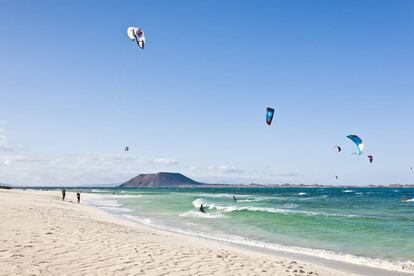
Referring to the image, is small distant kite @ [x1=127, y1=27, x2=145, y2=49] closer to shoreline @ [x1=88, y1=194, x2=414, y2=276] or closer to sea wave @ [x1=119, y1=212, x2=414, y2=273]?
sea wave @ [x1=119, y1=212, x2=414, y2=273]

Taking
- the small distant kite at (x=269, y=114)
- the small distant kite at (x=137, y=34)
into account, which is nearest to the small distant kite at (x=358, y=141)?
the small distant kite at (x=269, y=114)

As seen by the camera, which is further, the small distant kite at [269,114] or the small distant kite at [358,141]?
the small distant kite at [358,141]

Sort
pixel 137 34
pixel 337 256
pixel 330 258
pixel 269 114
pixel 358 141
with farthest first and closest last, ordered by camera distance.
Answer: pixel 358 141 < pixel 269 114 < pixel 137 34 < pixel 337 256 < pixel 330 258

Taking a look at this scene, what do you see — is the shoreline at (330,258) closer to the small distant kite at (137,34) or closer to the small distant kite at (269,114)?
the small distant kite at (269,114)

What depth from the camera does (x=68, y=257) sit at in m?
9.45

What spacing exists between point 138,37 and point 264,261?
1508cm

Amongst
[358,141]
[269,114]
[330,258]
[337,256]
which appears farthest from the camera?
[358,141]

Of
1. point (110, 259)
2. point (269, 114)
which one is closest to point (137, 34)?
point (269, 114)

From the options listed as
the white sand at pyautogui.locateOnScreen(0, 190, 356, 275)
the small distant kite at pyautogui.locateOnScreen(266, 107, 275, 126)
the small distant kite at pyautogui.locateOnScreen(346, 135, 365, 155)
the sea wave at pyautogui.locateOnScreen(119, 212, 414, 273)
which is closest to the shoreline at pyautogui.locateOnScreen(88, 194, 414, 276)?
the sea wave at pyautogui.locateOnScreen(119, 212, 414, 273)

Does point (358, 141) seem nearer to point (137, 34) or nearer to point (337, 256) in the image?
point (337, 256)

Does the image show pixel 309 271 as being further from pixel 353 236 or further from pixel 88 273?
pixel 353 236

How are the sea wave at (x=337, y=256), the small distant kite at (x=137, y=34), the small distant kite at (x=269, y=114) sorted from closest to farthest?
the sea wave at (x=337, y=256)
the small distant kite at (x=137, y=34)
the small distant kite at (x=269, y=114)

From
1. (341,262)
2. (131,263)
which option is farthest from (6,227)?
(341,262)

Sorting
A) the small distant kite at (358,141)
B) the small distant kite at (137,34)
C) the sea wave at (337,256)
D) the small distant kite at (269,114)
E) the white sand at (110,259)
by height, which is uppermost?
the small distant kite at (137,34)
